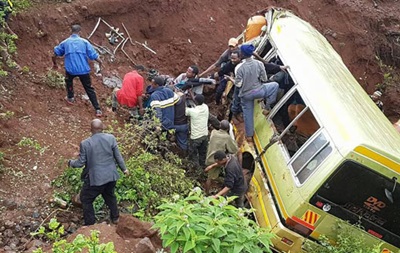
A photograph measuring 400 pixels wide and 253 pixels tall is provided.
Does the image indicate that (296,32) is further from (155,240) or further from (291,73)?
(155,240)

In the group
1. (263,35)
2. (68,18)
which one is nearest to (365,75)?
(263,35)

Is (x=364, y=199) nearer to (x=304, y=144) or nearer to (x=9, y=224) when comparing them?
(x=304, y=144)

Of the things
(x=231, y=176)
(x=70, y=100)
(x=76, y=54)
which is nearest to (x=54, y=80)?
(x=70, y=100)

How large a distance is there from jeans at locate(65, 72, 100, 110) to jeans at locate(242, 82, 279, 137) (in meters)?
2.39

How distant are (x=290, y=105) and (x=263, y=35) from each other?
254cm

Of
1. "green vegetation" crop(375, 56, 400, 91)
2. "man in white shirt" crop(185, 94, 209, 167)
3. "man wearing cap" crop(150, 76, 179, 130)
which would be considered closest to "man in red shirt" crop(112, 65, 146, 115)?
"man wearing cap" crop(150, 76, 179, 130)

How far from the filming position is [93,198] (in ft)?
18.6

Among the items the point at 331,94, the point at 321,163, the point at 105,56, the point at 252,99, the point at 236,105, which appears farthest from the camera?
the point at 105,56

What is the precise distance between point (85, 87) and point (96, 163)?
2.46 meters

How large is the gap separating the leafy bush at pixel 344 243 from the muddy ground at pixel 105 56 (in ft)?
7.74

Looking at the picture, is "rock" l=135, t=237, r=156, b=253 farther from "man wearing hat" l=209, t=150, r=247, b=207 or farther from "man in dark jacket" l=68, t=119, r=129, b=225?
"man wearing hat" l=209, t=150, r=247, b=207

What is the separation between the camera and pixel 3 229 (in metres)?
5.56

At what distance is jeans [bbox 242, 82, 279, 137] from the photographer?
23.3 feet

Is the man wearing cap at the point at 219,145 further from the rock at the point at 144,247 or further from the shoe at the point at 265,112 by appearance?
the rock at the point at 144,247
